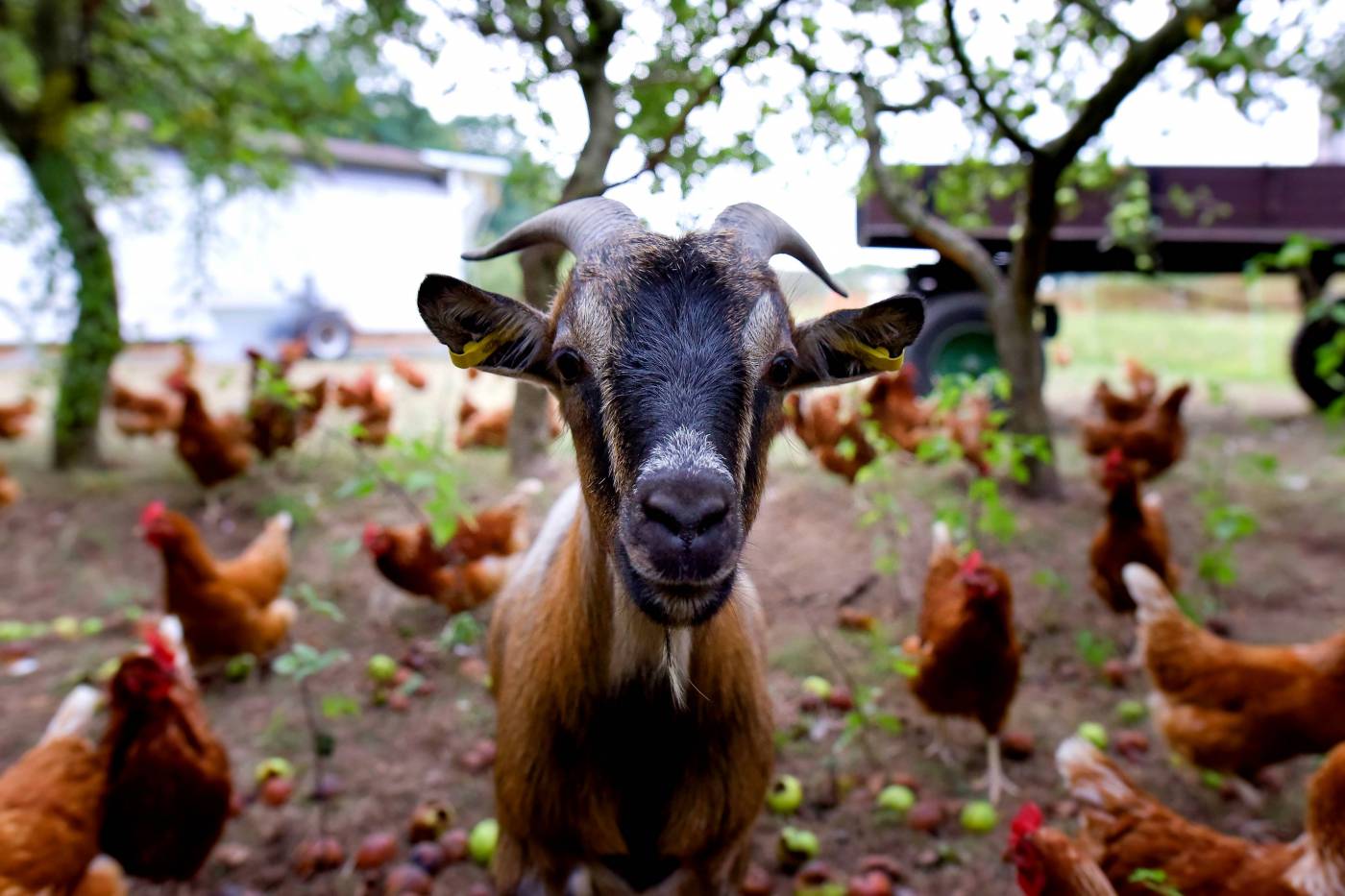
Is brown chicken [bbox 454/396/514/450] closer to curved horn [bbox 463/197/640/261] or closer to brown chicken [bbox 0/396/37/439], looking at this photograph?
brown chicken [bbox 0/396/37/439]

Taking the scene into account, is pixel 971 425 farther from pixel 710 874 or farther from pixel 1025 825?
pixel 710 874

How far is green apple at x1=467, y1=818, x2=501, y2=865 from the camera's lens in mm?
3566

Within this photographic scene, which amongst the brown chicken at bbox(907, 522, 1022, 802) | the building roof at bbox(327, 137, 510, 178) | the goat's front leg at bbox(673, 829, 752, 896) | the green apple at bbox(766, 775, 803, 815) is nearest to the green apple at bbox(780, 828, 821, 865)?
the green apple at bbox(766, 775, 803, 815)

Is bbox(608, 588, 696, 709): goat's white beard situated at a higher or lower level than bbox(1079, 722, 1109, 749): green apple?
higher

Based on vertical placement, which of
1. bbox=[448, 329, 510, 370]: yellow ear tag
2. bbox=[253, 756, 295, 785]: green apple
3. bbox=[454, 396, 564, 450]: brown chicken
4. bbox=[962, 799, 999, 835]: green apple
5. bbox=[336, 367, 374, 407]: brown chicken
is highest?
bbox=[448, 329, 510, 370]: yellow ear tag

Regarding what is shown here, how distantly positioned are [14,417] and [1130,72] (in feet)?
42.0

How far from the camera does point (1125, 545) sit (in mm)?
5234

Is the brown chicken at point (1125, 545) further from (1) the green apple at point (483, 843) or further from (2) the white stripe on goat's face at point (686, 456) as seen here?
(2) the white stripe on goat's face at point (686, 456)

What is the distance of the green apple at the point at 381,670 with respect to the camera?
16.3ft

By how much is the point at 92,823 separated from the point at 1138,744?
4.89 metres

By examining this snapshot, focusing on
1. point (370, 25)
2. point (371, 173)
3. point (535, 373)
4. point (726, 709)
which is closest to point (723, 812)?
point (726, 709)

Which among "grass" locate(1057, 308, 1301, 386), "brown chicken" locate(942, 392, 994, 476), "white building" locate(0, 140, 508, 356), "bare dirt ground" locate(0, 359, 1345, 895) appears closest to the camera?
"bare dirt ground" locate(0, 359, 1345, 895)

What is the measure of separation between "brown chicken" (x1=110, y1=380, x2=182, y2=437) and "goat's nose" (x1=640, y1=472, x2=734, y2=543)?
10.2 metres

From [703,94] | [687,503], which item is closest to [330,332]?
[703,94]
